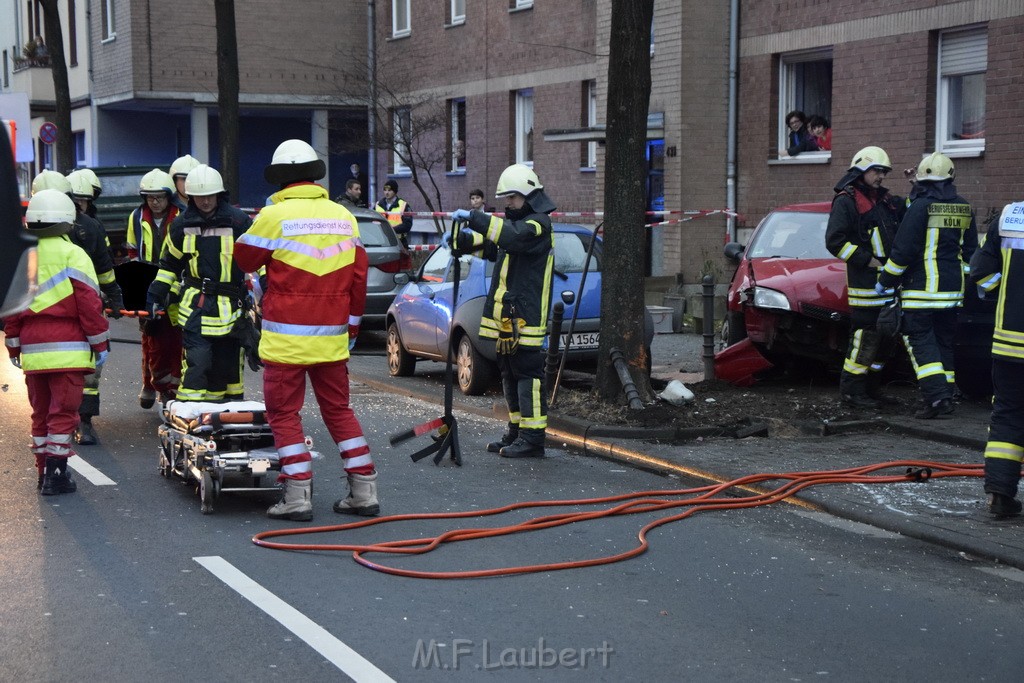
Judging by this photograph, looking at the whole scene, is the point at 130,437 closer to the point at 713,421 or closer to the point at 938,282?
the point at 713,421

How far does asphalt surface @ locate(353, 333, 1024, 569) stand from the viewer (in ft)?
24.3

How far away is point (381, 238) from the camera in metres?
18.4

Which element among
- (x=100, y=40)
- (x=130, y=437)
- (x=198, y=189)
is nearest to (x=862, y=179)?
(x=198, y=189)

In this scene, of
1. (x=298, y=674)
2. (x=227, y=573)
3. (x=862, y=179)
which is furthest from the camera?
(x=862, y=179)

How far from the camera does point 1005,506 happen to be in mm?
7543

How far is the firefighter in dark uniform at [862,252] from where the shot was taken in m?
10.9

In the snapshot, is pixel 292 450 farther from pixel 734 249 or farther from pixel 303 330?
pixel 734 249

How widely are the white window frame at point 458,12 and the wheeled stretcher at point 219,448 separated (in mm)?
21805

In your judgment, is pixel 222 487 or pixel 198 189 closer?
pixel 222 487

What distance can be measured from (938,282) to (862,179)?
1.05 m

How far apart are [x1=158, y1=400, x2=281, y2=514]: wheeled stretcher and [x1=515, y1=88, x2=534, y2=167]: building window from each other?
19.7 m

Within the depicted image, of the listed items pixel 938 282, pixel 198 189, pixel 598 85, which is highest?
pixel 598 85

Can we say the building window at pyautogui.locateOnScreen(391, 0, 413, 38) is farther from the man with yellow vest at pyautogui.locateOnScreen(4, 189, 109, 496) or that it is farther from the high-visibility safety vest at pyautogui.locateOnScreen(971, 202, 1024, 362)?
the high-visibility safety vest at pyautogui.locateOnScreen(971, 202, 1024, 362)

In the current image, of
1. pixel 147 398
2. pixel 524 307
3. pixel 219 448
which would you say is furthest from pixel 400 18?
pixel 219 448
